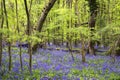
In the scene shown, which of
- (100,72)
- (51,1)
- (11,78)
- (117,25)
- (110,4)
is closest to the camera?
(11,78)

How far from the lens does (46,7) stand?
21.7 meters

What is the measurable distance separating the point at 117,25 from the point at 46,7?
22.4 feet

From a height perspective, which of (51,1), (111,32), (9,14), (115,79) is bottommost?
(115,79)

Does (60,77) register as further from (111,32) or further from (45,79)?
(111,32)

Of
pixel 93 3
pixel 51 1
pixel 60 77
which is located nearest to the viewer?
pixel 60 77

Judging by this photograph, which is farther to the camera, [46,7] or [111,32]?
[46,7]

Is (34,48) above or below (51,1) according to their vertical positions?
below

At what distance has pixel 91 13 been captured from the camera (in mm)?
26062

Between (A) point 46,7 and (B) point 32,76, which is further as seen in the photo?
(A) point 46,7

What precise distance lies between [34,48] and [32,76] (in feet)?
38.4

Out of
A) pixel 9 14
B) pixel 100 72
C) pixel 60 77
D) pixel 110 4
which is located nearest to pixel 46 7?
pixel 9 14

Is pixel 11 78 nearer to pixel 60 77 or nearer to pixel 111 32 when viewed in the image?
pixel 60 77

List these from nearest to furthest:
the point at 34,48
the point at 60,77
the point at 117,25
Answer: the point at 60,77, the point at 117,25, the point at 34,48

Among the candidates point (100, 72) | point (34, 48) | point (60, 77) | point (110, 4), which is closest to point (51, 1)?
point (34, 48)
